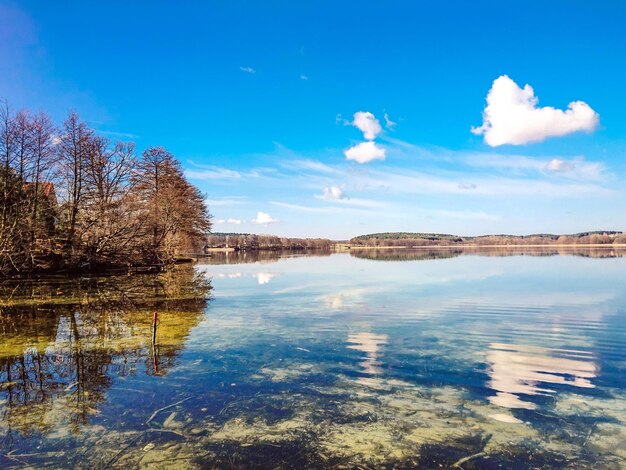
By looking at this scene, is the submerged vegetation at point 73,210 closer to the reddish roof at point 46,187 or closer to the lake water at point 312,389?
the reddish roof at point 46,187

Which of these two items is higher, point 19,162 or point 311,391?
point 19,162

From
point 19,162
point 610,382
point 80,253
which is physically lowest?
point 610,382

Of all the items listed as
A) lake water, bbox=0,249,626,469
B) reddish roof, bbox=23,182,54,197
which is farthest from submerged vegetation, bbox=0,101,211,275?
lake water, bbox=0,249,626,469

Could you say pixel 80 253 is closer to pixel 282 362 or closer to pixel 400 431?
pixel 282 362

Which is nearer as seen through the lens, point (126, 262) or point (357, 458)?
point (357, 458)

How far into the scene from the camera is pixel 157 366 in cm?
903

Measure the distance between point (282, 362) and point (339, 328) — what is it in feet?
13.8

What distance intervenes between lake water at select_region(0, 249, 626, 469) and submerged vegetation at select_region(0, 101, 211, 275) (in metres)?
13.9

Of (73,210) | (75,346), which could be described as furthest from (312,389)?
(73,210)

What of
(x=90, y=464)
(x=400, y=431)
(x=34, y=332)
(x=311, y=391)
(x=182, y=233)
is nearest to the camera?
(x=90, y=464)

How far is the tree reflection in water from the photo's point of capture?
22.3 feet

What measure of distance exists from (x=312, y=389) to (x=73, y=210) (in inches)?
1169

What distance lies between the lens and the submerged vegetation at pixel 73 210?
87.6 feet

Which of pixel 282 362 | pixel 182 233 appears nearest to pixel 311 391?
pixel 282 362
